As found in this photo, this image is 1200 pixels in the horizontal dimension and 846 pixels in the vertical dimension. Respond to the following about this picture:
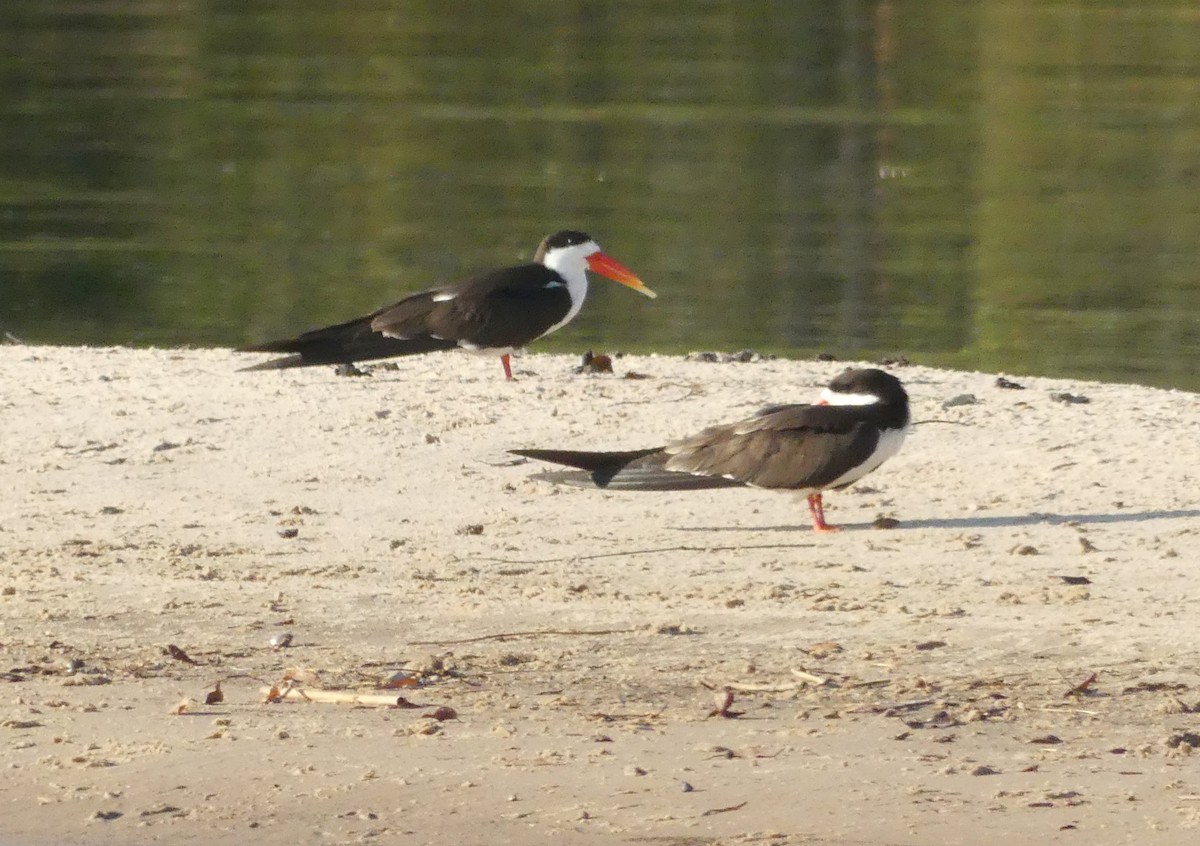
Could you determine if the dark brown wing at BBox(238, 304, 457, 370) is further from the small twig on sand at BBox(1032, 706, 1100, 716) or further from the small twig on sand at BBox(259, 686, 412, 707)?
the small twig on sand at BBox(1032, 706, 1100, 716)

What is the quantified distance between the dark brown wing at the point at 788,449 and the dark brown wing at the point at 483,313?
2.65 m

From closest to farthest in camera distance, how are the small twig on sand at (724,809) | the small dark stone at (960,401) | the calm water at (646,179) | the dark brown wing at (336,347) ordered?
the small twig on sand at (724,809)
the small dark stone at (960,401)
the dark brown wing at (336,347)
the calm water at (646,179)

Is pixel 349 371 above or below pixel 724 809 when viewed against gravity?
above

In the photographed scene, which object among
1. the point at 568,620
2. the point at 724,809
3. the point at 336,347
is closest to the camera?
the point at 724,809

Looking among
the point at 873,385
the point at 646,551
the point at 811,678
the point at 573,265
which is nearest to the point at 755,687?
the point at 811,678

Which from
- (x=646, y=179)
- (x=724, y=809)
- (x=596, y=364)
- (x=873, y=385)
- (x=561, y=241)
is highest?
(x=646, y=179)

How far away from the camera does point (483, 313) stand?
A: 10.3 m

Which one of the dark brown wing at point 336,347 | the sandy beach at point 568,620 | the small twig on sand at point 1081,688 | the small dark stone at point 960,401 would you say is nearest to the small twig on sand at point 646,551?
the sandy beach at point 568,620

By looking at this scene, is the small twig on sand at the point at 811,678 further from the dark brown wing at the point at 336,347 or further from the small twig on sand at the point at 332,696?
the dark brown wing at the point at 336,347

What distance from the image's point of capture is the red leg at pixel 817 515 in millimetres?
7555

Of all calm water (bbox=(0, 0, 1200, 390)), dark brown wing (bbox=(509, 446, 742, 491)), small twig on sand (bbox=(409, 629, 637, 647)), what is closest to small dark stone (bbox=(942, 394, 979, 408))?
dark brown wing (bbox=(509, 446, 742, 491))

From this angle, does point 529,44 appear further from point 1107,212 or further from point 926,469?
point 926,469

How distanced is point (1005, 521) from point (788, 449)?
2.58 ft

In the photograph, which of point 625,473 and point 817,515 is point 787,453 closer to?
point 817,515
